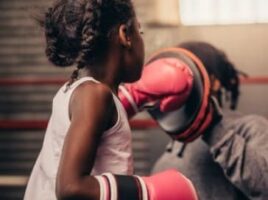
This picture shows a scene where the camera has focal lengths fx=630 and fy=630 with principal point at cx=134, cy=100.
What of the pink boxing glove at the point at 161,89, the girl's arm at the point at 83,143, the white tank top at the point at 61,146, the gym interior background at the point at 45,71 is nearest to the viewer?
the girl's arm at the point at 83,143

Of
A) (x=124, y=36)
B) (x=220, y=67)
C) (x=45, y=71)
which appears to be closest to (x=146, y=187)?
(x=124, y=36)

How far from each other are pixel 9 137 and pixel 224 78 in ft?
4.03

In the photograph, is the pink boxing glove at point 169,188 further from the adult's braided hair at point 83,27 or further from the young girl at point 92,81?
the adult's braided hair at point 83,27

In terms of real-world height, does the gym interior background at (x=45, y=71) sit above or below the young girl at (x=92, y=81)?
below

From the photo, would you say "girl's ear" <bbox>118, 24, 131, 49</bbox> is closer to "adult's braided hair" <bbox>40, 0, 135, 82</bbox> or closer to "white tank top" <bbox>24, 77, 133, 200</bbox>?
"adult's braided hair" <bbox>40, 0, 135, 82</bbox>

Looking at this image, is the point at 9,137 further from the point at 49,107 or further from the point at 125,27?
the point at 125,27

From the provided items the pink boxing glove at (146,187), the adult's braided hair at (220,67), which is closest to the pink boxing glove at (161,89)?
the adult's braided hair at (220,67)

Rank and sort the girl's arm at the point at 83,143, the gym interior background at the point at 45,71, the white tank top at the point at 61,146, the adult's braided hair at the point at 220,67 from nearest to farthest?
1. the girl's arm at the point at 83,143
2. the white tank top at the point at 61,146
3. the adult's braided hair at the point at 220,67
4. the gym interior background at the point at 45,71

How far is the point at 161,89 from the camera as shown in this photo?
203cm

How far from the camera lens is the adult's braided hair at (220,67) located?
2424 mm

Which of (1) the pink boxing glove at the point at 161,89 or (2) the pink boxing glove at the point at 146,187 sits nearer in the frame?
(2) the pink boxing glove at the point at 146,187

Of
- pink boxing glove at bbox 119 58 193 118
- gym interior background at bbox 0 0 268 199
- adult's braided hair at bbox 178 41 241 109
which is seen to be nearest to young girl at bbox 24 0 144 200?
pink boxing glove at bbox 119 58 193 118

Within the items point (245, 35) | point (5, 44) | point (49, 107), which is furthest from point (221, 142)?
point (5, 44)

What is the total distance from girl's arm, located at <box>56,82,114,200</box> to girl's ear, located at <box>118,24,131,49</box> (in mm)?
174
